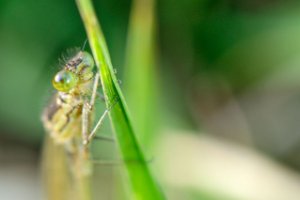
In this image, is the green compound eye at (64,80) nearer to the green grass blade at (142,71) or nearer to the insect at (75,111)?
the insect at (75,111)

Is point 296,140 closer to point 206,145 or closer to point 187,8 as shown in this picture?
point 206,145

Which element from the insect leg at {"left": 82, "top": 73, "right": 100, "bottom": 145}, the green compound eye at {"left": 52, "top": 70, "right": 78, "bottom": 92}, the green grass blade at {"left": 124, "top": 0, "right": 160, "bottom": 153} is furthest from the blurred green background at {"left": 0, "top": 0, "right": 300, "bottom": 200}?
the green compound eye at {"left": 52, "top": 70, "right": 78, "bottom": 92}

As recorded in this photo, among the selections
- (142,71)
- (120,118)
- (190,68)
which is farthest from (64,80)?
(190,68)

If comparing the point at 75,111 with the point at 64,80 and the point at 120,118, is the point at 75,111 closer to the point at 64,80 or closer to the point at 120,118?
the point at 64,80

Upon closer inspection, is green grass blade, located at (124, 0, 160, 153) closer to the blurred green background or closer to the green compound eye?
the blurred green background

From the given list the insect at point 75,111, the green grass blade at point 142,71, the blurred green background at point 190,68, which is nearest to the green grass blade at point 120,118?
the insect at point 75,111

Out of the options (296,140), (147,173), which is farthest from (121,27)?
(147,173)

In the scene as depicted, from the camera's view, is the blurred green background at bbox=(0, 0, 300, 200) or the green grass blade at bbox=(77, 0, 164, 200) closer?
the green grass blade at bbox=(77, 0, 164, 200)
